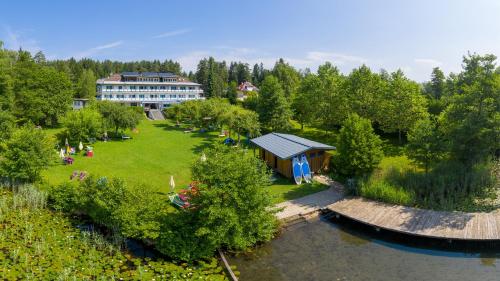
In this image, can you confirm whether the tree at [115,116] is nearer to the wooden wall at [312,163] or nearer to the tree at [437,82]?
the wooden wall at [312,163]

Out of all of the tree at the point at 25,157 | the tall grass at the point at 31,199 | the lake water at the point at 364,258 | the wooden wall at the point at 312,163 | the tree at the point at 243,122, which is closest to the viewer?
the lake water at the point at 364,258

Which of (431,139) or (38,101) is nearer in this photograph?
(431,139)

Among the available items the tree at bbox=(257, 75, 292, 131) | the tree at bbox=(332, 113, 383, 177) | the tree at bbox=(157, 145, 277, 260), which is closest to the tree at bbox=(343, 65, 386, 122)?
the tree at bbox=(257, 75, 292, 131)

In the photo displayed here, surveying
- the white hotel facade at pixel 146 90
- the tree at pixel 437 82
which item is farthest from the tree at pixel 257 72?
the tree at pixel 437 82

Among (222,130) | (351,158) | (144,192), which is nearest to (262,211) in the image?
(144,192)

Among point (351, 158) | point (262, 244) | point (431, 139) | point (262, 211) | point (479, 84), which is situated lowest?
point (262, 244)

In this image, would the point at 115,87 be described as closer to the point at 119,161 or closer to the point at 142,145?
the point at 142,145
